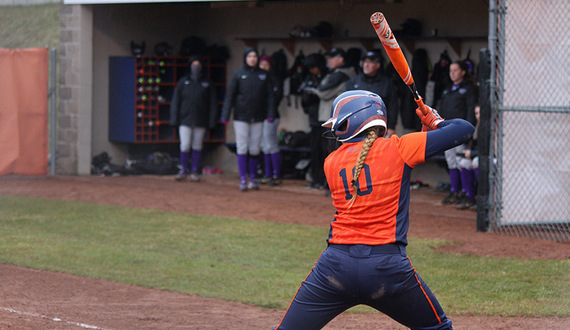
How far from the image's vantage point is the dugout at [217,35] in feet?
44.4

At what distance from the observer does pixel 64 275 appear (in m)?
7.78

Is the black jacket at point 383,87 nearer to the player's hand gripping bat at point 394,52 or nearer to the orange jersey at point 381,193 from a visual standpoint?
the player's hand gripping bat at point 394,52

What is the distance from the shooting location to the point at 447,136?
Result: 3861mm

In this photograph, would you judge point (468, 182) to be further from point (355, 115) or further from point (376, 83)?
point (355, 115)

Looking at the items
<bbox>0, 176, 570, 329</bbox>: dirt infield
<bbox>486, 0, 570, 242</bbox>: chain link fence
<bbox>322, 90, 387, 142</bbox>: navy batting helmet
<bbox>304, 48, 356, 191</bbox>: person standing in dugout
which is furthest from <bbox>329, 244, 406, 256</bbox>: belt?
<bbox>304, 48, 356, 191</bbox>: person standing in dugout

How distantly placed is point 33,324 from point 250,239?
3.96 meters

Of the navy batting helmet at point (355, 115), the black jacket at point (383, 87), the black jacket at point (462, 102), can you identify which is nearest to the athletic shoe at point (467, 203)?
the black jacket at point (462, 102)

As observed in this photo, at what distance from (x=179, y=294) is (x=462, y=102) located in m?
5.78

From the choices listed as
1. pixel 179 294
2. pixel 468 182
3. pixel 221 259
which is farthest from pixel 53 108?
pixel 179 294

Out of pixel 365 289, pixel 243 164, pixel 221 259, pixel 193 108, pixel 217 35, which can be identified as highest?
pixel 217 35

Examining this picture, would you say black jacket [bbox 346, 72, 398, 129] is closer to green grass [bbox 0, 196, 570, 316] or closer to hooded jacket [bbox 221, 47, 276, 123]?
hooded jacket [bbox 221, 47, 276, 123]

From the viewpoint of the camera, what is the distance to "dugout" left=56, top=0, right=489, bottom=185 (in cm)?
1355

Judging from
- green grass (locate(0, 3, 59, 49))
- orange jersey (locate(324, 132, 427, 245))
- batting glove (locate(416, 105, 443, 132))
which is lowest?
orange jersey (locate(324, 132, 427, 245))

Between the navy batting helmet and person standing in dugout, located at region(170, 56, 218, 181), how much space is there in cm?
1006
